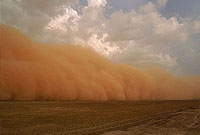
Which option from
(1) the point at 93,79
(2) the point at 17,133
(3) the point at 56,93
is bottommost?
(2) the point at 17,133

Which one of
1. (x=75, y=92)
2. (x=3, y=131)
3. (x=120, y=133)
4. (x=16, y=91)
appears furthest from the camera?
(x=75, y=92)

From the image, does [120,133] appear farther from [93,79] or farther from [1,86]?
[93,79]

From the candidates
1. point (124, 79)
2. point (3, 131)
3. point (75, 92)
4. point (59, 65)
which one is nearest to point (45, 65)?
point (59, 65)

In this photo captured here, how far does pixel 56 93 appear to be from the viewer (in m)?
40.6

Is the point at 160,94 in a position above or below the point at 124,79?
below

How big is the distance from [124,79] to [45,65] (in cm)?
2893

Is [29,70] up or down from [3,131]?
up

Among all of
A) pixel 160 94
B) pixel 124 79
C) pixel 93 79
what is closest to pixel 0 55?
pixel 93 79

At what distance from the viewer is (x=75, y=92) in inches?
1745

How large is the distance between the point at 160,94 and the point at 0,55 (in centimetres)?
5176

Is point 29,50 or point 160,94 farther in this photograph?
point 160,94

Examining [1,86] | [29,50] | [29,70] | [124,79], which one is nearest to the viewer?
[1,86]

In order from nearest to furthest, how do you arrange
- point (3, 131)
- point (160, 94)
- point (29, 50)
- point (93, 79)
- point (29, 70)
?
point (3, 131)
point (29, 70)
point (29, 50)
point (93, 79)
point (160, 94)

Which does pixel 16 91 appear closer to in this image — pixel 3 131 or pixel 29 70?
pixel 29 70
